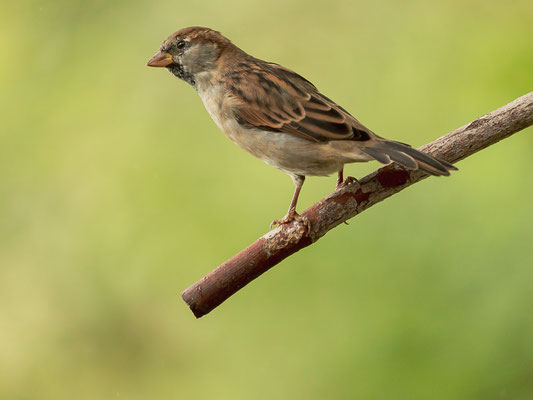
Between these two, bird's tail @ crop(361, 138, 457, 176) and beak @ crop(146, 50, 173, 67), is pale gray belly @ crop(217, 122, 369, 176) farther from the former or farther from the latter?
beak @ crop(146, 50, 173, 67)

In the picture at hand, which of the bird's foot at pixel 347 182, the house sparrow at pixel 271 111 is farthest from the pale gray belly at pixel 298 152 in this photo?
the bird's foot at pixel 347 182

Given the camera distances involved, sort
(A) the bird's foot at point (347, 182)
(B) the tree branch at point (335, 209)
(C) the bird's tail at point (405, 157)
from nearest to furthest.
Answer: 1. (C) the bird's tail at point (405, 157)
2. (B) the tree branch at point (335, 209)
3. (A) the bird's foot at point (347, 182)

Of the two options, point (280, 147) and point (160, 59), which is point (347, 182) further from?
point (160, 59)

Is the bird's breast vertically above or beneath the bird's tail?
above

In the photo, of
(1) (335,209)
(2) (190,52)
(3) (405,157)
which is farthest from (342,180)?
(2) (190,52)

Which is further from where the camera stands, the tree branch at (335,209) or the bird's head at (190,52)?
the bird's head at (190,52)

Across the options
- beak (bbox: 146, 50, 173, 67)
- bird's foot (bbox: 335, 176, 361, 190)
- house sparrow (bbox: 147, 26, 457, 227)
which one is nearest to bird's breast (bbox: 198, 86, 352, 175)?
house sparrow (bbox: 147, 26, 457, 227)

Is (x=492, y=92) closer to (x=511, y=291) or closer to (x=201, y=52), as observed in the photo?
(x=511, y=291)

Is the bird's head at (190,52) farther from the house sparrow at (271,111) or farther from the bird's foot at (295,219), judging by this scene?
the bird's foot at (295,219)

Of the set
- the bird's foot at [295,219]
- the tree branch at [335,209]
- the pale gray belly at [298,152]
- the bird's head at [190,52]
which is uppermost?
the bird's head at [190,52]
